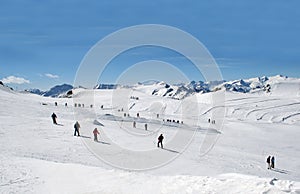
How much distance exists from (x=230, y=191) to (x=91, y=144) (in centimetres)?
1695

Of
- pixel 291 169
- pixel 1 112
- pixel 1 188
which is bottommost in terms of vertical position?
pixel 291 169

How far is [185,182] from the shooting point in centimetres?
1534

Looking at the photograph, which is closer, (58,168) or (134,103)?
(58,168)

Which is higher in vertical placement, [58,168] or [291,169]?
[58,168]

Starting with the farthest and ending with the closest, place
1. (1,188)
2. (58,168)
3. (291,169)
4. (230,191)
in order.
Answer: (291,169), (58,168), (1,188), (230,191)

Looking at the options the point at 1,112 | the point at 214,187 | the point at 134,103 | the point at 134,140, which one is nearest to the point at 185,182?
the point at 214,187

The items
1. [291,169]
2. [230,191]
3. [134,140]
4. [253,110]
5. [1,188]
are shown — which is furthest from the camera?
[253,110]

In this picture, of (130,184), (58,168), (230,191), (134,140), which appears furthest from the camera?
(134,140)

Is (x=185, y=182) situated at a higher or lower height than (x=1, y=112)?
lower

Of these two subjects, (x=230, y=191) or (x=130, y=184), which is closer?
(x=230, y=191)

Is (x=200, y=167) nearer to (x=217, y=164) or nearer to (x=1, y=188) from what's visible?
(x=217, y=164)

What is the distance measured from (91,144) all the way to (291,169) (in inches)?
777

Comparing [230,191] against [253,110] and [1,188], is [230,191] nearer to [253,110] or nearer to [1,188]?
[1,188]

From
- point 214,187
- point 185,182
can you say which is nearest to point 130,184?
point 185,182
